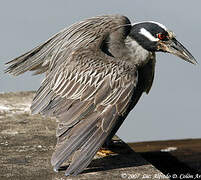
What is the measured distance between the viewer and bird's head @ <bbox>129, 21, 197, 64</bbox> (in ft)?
25.6

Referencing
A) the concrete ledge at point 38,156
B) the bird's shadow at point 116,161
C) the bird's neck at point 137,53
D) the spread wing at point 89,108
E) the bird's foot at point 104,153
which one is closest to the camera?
the spread wing at point 89,108

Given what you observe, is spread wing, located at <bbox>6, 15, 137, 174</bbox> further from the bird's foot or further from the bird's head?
the bird's foot

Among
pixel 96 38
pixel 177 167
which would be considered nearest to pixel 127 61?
pixel 96 38

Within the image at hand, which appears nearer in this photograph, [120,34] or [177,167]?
[120,34]

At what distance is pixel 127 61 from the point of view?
752 cm

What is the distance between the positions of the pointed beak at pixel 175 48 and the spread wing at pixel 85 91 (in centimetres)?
50

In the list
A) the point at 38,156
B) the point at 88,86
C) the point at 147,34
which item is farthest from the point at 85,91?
the point at 147,34

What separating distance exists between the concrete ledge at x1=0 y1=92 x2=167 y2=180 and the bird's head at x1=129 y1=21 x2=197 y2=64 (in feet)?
4.28

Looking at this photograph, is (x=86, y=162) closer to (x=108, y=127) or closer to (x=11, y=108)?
(x=108, y=127)

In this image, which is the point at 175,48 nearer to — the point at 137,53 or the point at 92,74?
the point at 137,53

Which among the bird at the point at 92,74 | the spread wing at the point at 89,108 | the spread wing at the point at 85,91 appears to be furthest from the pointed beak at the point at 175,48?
the spread wing at the point at 89,108

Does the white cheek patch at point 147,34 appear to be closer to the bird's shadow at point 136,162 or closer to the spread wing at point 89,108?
the spread wing at point 89,108

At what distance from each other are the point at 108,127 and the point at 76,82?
0.74m

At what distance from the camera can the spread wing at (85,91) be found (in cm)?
695
